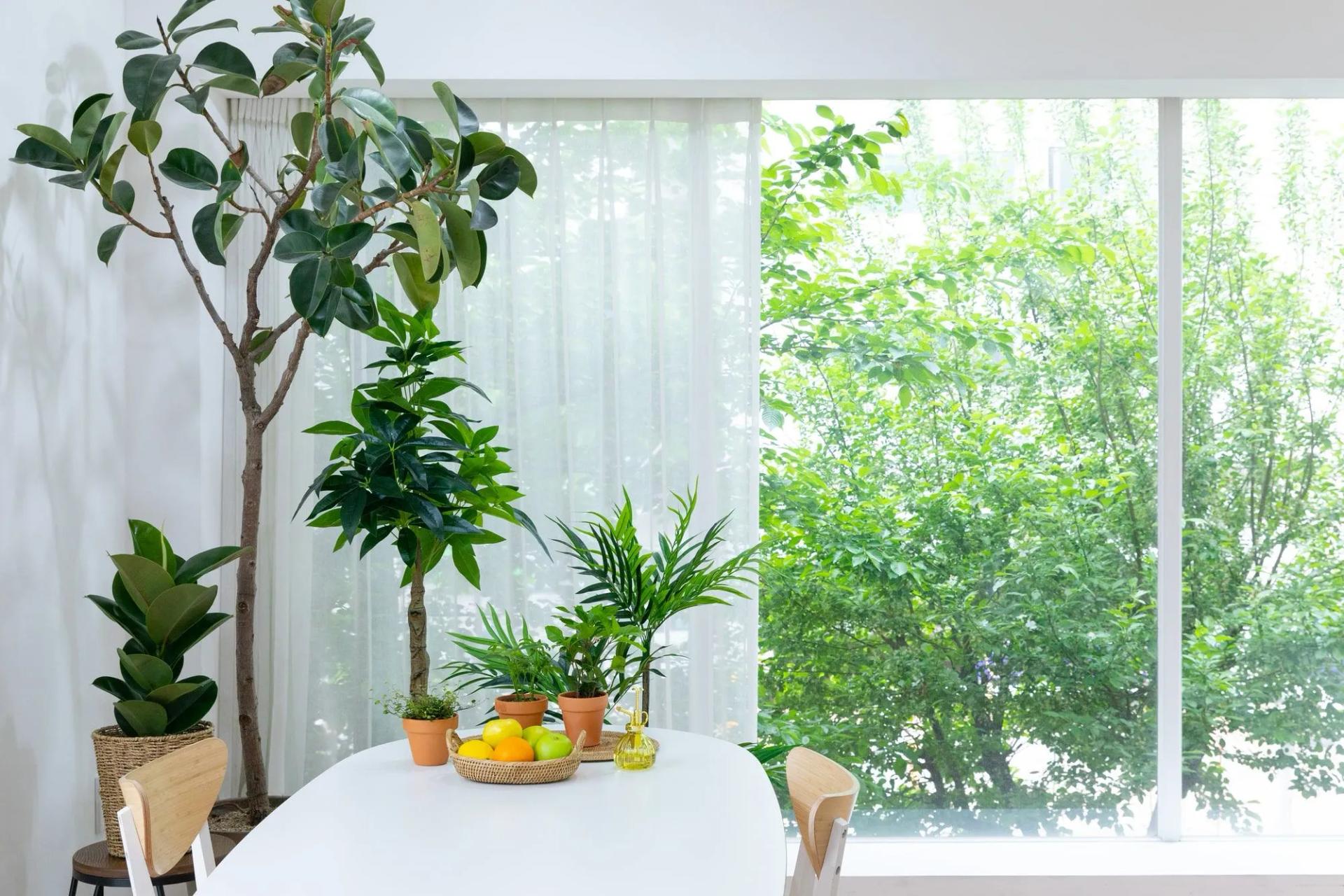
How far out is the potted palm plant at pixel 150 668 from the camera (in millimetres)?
2408

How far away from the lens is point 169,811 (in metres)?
1.88

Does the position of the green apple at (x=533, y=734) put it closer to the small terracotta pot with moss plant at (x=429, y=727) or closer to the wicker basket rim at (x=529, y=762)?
the wicker basket rim at (x=529, y=762)

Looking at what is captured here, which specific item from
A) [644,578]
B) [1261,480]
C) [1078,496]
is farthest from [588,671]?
[1261,480]

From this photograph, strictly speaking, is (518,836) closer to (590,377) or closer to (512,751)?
(512,751)

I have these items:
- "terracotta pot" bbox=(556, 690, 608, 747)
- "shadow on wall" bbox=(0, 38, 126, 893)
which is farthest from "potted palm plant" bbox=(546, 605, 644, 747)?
"shadow on wall" bbox=(0, 38, 126, 893)

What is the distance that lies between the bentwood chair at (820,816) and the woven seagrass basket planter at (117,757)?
1361 millimetres

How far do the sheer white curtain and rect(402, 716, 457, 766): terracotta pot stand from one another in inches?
44.4

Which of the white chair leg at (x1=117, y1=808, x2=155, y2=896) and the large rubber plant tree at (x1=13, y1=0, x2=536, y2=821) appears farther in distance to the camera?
the large rubber plant tree at (x1=13, y1=0, x2=536, y2=821)

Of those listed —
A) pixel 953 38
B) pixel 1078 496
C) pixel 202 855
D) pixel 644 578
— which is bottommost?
pixel 202 855

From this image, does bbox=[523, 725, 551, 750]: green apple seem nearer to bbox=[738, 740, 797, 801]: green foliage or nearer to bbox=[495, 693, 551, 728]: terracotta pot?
bbox=[495, 693, 551, 728]: terracotta pot

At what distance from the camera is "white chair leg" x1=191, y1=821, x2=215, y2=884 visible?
1914mm

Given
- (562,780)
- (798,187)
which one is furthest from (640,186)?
(562,780)

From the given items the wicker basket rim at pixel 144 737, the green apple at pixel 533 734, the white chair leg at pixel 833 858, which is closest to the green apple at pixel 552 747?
the green apple at pixel 533 734

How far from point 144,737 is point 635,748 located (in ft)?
3.66
